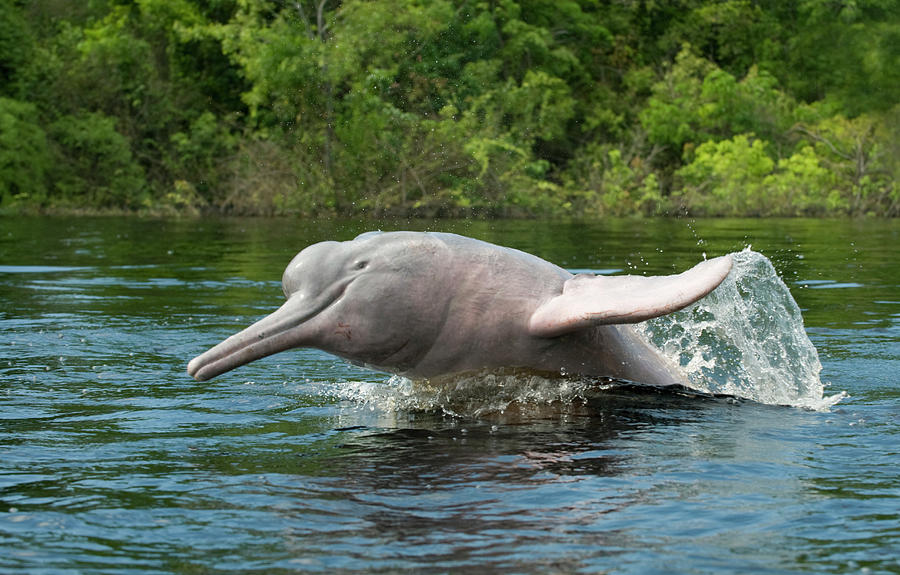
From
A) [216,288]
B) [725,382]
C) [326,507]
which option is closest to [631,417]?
[725,382]

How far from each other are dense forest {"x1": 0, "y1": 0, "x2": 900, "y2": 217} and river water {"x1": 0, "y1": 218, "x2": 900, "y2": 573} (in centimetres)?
2655

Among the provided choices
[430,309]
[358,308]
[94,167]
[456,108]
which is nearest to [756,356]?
[430,309]

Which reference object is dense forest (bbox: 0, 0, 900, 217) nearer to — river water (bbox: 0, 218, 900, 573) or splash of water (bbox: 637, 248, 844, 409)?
river water (bbox: 0, 218, 900, 573)

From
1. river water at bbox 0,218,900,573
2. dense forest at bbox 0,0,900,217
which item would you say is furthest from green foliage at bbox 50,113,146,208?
river water at bbox 0,218,900,573

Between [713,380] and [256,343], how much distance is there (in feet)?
11.1

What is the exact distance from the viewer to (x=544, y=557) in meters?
4.18

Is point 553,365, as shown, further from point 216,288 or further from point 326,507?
point 216,288

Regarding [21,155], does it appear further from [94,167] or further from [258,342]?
[258,342]

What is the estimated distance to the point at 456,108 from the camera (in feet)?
127

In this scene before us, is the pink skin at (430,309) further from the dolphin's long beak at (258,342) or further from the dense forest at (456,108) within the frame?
the dense forest at (456,108)

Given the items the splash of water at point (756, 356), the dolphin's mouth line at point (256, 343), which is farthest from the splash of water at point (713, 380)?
the dolphin's mouth line at point (256, 343)

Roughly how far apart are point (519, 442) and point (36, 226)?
28.0 m

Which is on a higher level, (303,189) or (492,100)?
(492,100)

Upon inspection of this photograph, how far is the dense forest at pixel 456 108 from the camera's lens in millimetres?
37875
